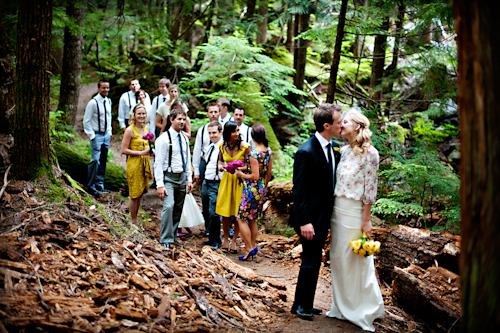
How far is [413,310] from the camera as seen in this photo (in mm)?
4582

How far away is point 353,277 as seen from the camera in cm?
414

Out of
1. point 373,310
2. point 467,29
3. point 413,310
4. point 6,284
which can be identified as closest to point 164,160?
point 6,284

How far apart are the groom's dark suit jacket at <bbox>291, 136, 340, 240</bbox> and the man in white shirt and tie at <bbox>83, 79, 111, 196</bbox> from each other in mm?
5661

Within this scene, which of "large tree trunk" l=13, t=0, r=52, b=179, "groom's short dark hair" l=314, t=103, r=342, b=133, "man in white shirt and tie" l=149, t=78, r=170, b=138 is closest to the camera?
"groom's short dark hair" l=314, t=103, r=342, b=133

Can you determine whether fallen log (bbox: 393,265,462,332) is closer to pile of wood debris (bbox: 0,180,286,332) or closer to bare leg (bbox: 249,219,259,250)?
pile of wood debris (bbox: 0,180,286,332)

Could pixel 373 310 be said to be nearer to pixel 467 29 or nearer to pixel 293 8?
pixel 467 29

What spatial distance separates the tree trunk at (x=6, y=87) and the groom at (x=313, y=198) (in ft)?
15.9

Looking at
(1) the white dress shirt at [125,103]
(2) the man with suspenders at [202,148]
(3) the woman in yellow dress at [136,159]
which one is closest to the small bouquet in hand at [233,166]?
(2) the man with suspenders at [202,148]

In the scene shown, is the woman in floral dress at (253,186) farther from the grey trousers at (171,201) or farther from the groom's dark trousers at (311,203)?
the groom's dark trousers at (311,203)

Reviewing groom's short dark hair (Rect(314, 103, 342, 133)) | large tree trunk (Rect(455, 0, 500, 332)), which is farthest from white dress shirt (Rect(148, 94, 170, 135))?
large tree trunk (Rect(455, 0, 500, 332))

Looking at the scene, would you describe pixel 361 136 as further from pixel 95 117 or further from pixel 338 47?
pixel 95 117

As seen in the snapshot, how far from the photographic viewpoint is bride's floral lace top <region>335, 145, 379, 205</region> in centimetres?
397

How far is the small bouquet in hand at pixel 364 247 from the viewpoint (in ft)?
12.6

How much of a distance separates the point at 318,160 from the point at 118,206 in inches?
204
